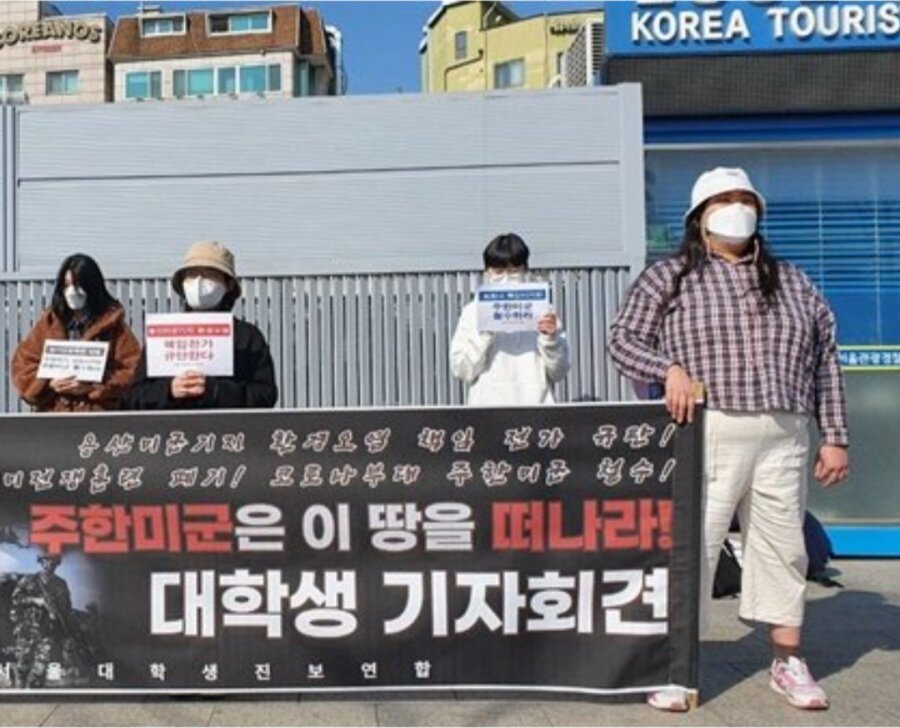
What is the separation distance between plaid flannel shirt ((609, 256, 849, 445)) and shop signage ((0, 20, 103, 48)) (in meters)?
49.8

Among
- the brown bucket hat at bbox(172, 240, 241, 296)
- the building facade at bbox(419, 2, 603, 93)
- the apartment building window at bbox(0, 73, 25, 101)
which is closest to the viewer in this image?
the brown bucket hat at bbox(172, 240, 241, 296)

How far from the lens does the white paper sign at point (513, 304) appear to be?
511cm

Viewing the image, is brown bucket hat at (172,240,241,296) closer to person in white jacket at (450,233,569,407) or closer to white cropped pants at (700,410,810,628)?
person in white jacket at (450,233,569,407)

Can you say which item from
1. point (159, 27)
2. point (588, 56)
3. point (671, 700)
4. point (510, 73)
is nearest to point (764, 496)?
point (671, 700)

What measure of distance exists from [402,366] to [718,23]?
351cm

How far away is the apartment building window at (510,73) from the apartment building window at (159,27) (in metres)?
17.0

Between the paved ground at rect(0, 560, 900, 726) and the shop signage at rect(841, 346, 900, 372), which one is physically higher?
the shop signage at rect(841, 346, 900, 372)

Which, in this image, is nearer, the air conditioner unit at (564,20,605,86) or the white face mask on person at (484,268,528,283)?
the white face mask on person at (484,268,528,283)

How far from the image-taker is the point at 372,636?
13.3ft

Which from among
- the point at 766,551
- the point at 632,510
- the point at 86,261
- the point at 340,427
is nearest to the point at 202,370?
the point at 340,427

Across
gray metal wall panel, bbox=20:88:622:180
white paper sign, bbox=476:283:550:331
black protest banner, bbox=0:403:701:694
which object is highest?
gray metal wall panel, bbox=20:88:622:180

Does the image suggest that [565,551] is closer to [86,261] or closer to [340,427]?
[340,427]

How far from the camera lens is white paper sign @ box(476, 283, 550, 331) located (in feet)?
16.8

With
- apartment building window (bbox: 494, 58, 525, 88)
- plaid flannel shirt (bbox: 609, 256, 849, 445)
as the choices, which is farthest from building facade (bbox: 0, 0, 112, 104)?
plaid flannel shirt (bbox: 609, 256, 849, 445)
